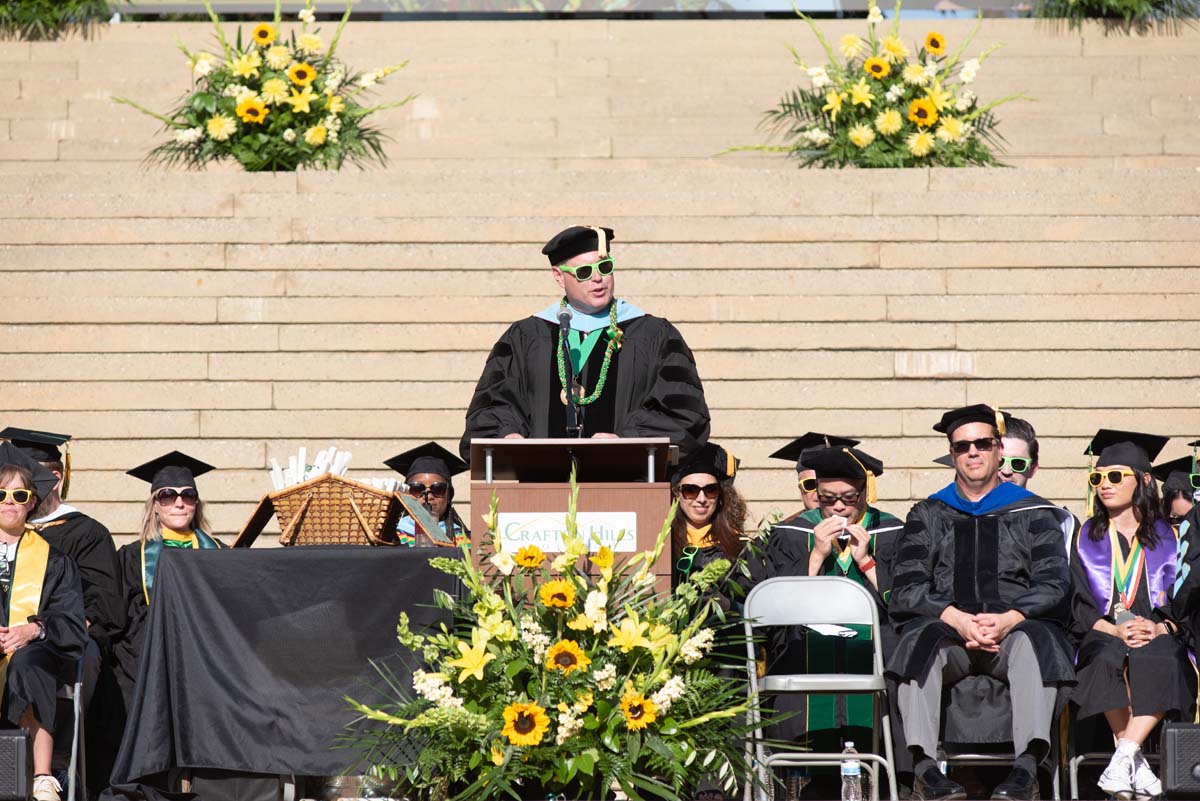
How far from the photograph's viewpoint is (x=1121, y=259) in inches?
403

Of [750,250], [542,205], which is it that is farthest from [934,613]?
[542,205]

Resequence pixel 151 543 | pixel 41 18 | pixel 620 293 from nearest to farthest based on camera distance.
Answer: pixel 151 543
pixel 620 293
pixel 41 18

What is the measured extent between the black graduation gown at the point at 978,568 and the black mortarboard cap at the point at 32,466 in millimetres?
3567

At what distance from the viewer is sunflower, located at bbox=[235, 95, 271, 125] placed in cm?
1134

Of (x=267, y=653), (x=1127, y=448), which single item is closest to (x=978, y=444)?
(x=1127, y=448)

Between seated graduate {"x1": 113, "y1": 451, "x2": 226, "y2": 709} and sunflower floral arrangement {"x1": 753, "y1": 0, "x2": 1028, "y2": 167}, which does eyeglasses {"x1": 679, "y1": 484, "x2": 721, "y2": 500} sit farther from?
sunflower floral arrangement {"x1": 753, "y1": 0, "x2": 1028, "y2": 167}

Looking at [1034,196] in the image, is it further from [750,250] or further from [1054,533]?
[1054,533]

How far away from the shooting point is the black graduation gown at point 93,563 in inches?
306

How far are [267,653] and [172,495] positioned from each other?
5.48 feet

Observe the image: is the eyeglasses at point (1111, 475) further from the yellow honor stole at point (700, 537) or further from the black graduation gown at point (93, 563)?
the black graduation gown at point (93, 563)

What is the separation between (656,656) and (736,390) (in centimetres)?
412

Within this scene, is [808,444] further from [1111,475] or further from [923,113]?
[923,113]

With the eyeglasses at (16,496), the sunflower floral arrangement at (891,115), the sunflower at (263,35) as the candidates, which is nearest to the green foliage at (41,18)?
the sunflower at (263,35)

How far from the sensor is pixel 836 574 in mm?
7758
